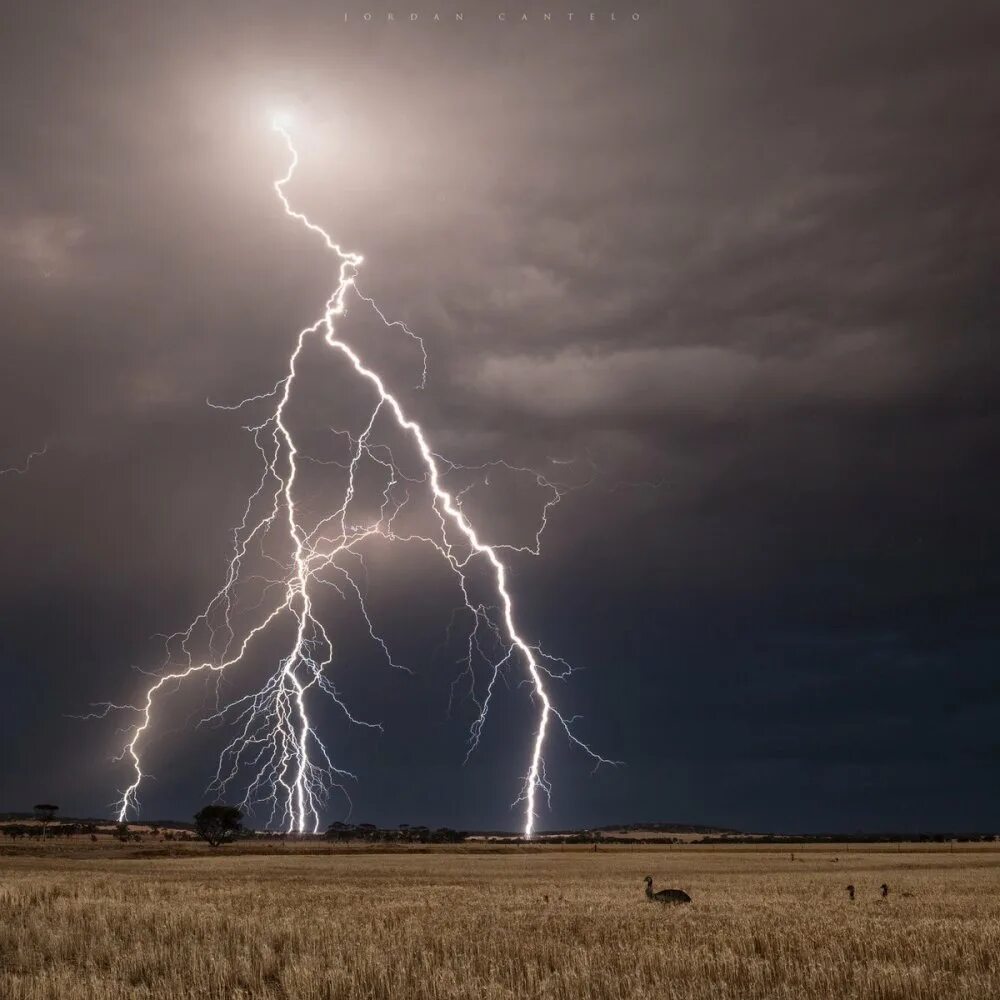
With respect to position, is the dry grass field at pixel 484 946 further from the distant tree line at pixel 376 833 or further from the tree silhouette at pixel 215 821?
the distant tree line at pixel 376 833

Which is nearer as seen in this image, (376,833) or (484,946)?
(484,946)

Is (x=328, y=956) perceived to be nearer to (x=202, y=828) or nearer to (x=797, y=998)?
(x=797, y=998)

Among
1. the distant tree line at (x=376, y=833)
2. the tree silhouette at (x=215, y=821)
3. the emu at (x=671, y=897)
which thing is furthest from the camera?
the distant tree line at (x=376, y=833)

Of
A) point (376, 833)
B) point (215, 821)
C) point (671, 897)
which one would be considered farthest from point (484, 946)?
point (376, 833)

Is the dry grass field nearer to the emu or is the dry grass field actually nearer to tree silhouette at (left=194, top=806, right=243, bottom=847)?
the emu

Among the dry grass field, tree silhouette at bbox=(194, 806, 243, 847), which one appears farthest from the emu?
tree silhouette at bbox=(194, 806, 243, 847)

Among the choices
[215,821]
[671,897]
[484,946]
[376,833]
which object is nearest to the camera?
[484,946]

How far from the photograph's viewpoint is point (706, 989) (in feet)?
27.9

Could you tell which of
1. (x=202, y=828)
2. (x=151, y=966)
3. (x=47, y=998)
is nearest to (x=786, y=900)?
(x=151, y=966)

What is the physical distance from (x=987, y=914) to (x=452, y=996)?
43.5ft

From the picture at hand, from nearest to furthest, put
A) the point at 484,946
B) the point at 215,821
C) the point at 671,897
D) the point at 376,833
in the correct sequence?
the point at 484,946 < the point at 671,897 < the point at 215,821 < the point at 376,833

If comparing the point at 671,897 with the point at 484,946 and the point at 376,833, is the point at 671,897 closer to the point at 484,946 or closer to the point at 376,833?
the point at 484,946

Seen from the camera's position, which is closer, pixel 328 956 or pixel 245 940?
pixel 328 956

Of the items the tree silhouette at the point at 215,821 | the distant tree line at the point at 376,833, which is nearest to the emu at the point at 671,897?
the tree silhouette at the point at 215,821
